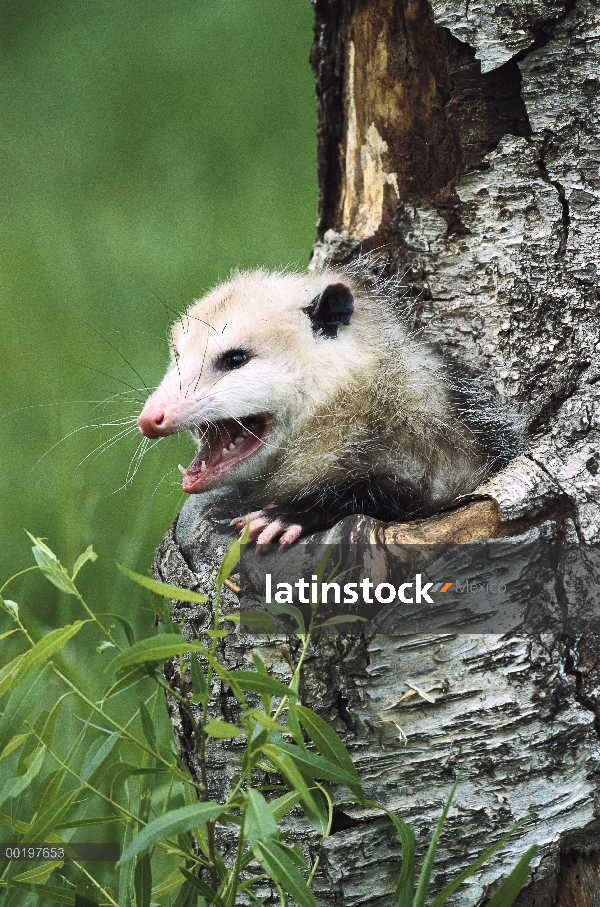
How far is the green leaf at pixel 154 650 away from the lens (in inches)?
39.6

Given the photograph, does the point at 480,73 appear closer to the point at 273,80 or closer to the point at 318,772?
the point at 318,772

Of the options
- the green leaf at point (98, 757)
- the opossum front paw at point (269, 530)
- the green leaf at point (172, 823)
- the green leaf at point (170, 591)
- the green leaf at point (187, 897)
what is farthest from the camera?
the opossum front paw at point (269, 530)

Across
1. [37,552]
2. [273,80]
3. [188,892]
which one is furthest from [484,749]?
[273,80]

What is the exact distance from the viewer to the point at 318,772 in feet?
3.43

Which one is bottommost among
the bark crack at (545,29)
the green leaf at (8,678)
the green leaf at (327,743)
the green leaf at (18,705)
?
the green leaf at (327,743)

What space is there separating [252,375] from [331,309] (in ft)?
0.68

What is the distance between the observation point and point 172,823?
3.07 feet

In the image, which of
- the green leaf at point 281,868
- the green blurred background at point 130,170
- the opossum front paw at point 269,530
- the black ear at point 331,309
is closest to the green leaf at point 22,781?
the green leaf at point 281,868

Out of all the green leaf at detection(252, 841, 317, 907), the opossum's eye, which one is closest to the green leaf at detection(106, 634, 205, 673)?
the green leaf at detection(252, 841, 317, 907)

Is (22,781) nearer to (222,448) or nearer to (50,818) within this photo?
(50,818)

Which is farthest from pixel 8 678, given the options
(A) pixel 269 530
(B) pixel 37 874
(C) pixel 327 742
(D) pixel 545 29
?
(D) pixel 545 29

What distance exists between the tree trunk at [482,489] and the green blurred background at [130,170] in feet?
4.34

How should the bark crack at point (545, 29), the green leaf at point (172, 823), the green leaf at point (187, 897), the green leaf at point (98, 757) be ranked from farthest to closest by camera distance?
the bark crack at point (545, 29), the green leaf at point (187, 897), the green leaf at point (98, 757), the green leaf at point (172, 823)

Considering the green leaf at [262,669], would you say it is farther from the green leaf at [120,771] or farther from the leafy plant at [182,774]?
the green leaf at [120,771]
